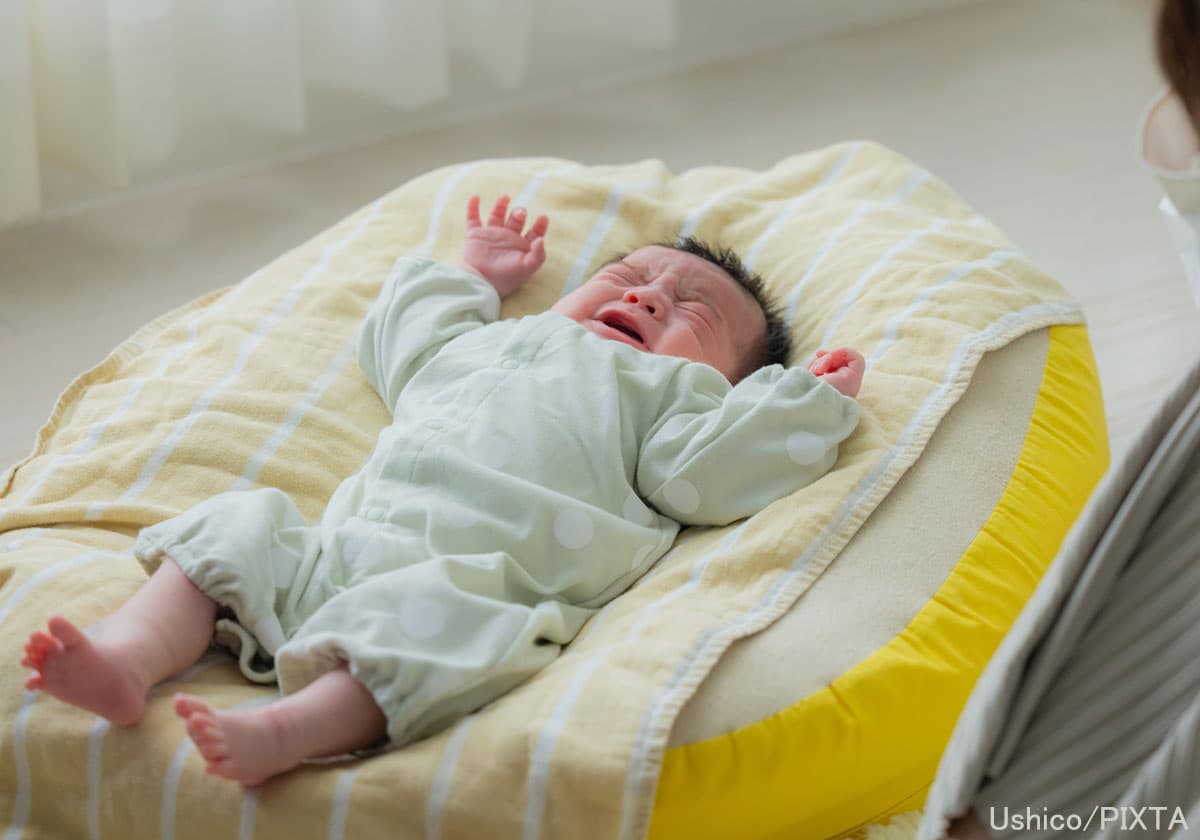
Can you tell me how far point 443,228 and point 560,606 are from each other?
29.1 inches

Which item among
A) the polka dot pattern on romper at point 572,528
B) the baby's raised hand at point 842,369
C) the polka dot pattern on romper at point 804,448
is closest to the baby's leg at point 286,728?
the polka dot pattern on romper at point 572,528

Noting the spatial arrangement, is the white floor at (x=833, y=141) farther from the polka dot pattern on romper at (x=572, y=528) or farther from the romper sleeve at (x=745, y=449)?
the polka dot pattern on romper at (x=572, y=528)

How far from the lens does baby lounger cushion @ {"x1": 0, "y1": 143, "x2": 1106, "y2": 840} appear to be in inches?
47.1

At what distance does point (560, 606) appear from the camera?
54.6 inches

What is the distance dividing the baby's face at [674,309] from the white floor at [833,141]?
2.22 feet

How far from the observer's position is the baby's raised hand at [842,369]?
1.52 m

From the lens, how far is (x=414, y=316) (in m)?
1.69

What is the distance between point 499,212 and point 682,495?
590 millimetres

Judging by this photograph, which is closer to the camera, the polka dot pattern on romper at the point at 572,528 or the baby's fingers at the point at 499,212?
the polka dot pattern on romper at the point at 572,528

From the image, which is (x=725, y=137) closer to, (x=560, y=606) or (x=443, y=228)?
(x=443, y=228)

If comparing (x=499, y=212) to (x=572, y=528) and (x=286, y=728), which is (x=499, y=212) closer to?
(x=572, y=528)

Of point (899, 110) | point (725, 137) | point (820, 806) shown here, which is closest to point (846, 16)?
point (899, 110)

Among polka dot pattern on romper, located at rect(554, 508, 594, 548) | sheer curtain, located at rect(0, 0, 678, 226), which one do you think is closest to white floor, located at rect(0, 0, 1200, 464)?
sheer curtain, located at rect(0, 0, 678, 226)

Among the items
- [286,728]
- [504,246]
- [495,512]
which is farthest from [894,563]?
[504,246]
